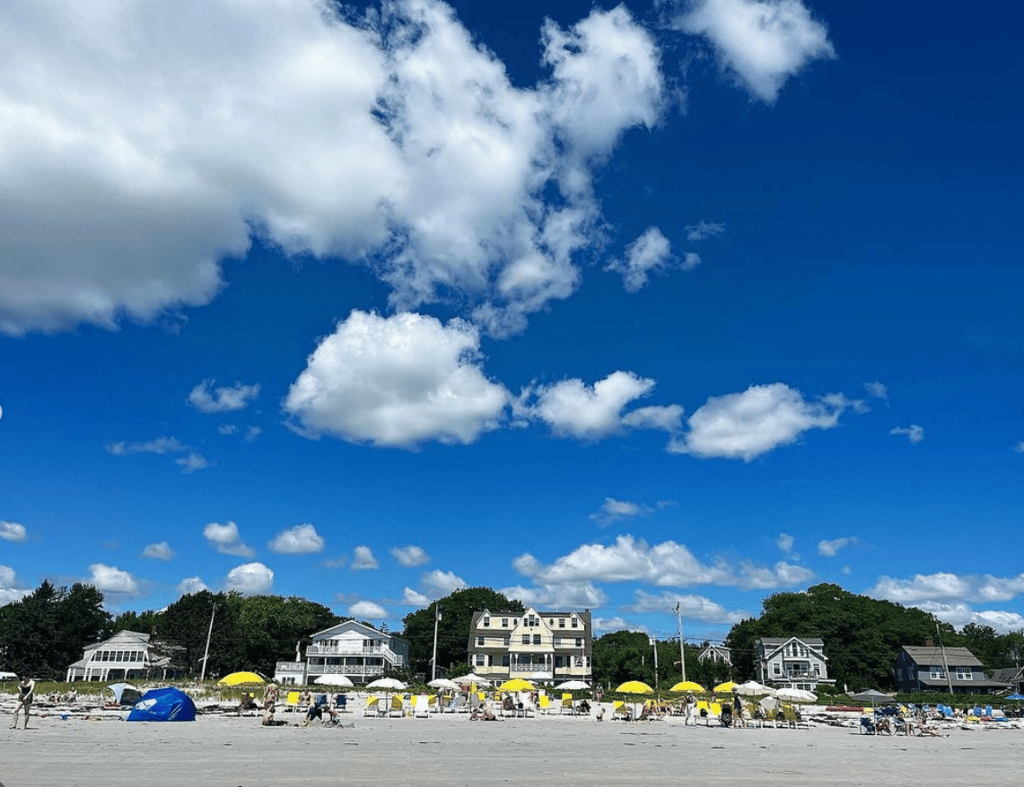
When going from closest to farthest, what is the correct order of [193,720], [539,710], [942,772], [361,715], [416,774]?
[416,774]
[942,772]
[193,720]
[361,715]
[539,710]

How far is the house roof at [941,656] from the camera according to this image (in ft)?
310

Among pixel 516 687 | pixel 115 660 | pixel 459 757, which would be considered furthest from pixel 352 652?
pixel 459 757

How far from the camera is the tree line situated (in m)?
82.8

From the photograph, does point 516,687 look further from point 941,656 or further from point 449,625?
point 941,656

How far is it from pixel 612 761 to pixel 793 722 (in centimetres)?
2912

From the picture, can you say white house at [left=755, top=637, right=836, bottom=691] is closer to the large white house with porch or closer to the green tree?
the green tree

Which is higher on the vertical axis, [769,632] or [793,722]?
[769,632]

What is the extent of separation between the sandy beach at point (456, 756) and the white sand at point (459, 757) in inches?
1.7

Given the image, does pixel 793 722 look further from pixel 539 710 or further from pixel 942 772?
pixel 942 772

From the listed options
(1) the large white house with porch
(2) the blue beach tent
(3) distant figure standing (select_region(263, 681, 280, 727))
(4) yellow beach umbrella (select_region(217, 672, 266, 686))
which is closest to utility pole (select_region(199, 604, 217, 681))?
(1) the large white house with porch

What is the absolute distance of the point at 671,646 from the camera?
112 m

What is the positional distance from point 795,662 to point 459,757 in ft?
283

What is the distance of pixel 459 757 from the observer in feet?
66.7

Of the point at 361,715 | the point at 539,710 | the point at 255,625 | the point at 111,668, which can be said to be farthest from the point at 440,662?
the point at 361,715
